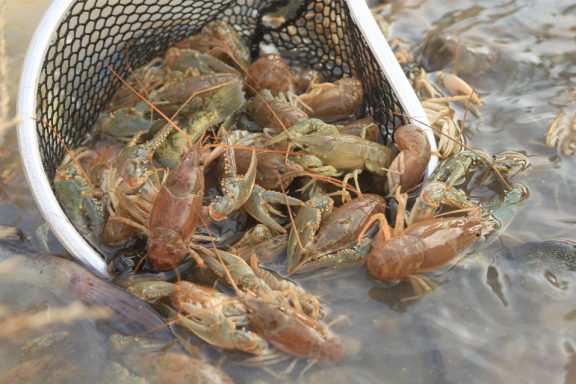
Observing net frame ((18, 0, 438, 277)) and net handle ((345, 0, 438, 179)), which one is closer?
net frame ((18, 0, 438, 277))

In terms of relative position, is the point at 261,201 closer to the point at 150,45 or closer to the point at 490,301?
the point at 490,301

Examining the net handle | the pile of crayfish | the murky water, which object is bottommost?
the murky water

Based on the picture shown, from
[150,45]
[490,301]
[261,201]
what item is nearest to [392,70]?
[261,201]

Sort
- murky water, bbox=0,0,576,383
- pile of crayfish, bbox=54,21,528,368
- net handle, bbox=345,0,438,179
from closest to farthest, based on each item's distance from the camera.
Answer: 1. murky water, bbox=0,0,576,383
2. pile of crayfish, bbox=54,21,528,368
3. net handle, bbox=345,0,438,179

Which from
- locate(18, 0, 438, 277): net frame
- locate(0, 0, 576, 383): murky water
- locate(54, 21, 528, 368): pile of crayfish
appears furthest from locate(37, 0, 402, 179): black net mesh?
locate(0, 0, 576, 383): murky water

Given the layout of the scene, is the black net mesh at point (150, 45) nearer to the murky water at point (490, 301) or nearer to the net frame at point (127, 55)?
the net frame at point (127, 55)

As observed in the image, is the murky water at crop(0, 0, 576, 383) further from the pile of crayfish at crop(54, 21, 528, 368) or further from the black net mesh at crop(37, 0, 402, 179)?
the black net mesh at crop(37, 0, 402, 179)

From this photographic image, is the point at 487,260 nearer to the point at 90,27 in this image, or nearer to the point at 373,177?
the point at 373,177
